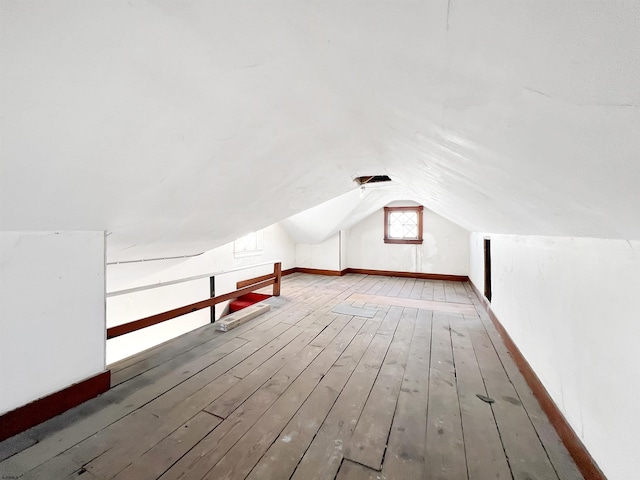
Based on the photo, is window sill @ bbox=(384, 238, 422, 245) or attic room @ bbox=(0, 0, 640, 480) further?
window sill @ bbox=(384, 238, 422, 245)

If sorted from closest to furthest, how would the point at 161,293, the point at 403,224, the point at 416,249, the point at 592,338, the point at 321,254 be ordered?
the point at 592,338 → the point at 161,293 → the point at 416,249 → the point at 403,224 → the point at 321,254

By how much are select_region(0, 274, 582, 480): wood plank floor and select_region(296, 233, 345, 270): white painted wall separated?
11.8 ft

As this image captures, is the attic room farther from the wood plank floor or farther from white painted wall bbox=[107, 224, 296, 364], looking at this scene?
white painted wall bbox=[107, 224, 296, 364]

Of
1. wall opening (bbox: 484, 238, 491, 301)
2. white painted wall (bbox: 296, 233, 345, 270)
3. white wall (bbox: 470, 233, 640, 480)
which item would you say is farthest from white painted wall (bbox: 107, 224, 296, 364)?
wall opening (bbox: 484, 238, 491, 301)

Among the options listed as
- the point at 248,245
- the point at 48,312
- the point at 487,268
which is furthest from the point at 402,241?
the point at 48,312

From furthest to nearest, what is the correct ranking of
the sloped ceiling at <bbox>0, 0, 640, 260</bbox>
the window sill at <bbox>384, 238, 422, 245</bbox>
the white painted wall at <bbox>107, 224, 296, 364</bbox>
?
the window sill at <bbox>384, 238, 422, 245</bbox>, the white painted wall at <bbox>107, 224, 296, 364</bbox>, the sloped ceiling at <bbox>0, 0, 640, 260</bbox>

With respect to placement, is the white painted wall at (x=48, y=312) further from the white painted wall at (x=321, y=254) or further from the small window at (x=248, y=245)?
the white painted wall at (x=321, y=254)

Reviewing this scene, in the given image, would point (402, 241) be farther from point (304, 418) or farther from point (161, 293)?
point (304, 418)

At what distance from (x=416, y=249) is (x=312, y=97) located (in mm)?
5458

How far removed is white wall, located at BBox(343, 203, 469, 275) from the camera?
5559mm

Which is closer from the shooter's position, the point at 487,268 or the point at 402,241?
the point at 487,268

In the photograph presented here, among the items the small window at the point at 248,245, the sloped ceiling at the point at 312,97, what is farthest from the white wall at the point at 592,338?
the small window at the point at 248,245

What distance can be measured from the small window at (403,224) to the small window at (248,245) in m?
2.87

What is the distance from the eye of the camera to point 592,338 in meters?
1.06
